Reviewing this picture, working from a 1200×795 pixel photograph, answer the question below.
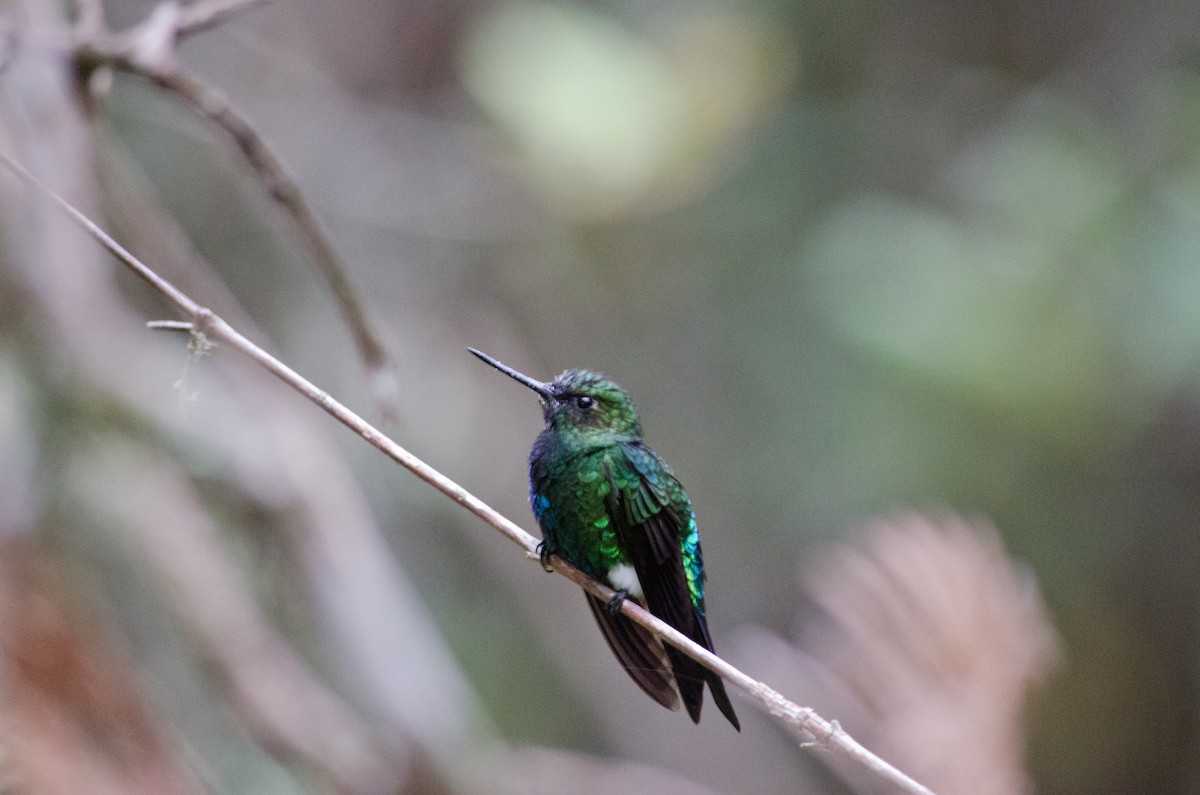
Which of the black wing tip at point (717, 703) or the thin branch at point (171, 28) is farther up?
the thin branch at point (171, 28)

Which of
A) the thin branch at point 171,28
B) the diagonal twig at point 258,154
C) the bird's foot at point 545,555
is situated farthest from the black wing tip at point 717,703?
the thin branch at point 171,28

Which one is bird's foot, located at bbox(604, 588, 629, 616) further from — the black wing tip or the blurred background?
the blurred background

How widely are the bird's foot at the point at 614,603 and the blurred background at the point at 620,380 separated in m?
0.37

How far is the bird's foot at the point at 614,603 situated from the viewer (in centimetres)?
166

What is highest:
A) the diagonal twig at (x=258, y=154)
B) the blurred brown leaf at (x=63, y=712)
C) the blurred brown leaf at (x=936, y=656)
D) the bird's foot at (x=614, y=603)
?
the diagonal twig at (x=258, y=154)

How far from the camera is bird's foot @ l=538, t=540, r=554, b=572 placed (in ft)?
5.90

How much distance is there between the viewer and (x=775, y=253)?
5.03 metres

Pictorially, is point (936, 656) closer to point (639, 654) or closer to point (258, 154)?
point (639, 654)

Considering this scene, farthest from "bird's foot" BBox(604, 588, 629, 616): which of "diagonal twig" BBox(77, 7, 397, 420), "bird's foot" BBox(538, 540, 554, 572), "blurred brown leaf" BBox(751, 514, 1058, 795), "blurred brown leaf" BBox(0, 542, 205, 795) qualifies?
"blurred brown leaf" BBox(0, 542, 205, 795)

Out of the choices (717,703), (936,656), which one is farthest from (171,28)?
(936,656)

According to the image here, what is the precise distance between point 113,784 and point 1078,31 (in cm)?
457

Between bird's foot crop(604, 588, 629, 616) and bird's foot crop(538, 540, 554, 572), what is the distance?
11cm

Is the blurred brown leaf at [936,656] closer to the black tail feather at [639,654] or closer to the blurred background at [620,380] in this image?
the blurred background at [620,380]

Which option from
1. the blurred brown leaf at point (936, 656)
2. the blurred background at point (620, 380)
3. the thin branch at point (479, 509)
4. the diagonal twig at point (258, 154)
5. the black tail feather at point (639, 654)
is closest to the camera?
the thin branch at point (479, 509)
